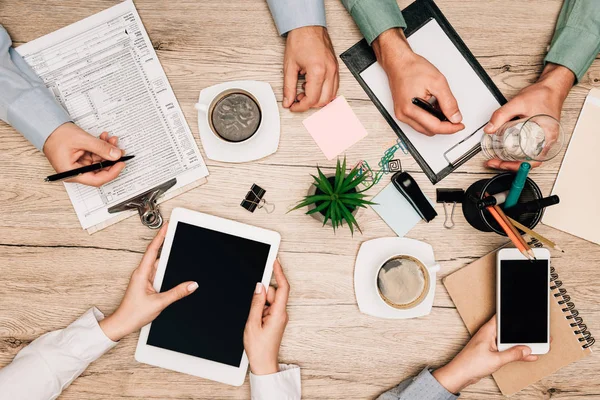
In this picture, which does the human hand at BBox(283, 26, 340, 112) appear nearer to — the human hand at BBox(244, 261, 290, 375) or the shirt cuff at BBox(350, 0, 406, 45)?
the shirt cuff at BBox(350, 0, 406, 45)

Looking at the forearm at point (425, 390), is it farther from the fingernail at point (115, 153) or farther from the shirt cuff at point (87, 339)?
the fingernail at point (115, 153)

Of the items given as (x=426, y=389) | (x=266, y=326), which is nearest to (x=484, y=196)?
(x=426, y=389)

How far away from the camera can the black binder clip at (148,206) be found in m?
1.13

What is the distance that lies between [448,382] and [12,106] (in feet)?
4.15

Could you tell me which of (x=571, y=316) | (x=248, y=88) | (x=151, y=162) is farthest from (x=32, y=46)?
(x=571, y=316)

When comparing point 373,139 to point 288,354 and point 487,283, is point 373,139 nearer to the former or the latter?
point 487,283

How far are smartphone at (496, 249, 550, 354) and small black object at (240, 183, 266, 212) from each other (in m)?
0.61

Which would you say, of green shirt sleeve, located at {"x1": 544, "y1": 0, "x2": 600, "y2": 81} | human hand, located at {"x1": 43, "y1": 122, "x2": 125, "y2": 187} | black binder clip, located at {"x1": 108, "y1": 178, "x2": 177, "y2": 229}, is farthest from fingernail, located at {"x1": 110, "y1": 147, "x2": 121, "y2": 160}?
green shirt sleeve, located at {"x1": 544, "y1": 0, "x2": 600, "y2": 81}

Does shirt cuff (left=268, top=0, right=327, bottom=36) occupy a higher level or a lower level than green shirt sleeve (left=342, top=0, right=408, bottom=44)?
higher

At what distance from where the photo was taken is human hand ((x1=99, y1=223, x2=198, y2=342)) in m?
1.10

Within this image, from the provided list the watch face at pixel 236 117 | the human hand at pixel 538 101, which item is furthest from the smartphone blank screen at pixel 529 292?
the watch face at pixel 236 117

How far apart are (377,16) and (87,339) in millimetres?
1055

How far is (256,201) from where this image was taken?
1.15 m

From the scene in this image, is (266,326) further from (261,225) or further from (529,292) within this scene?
(529,292)
